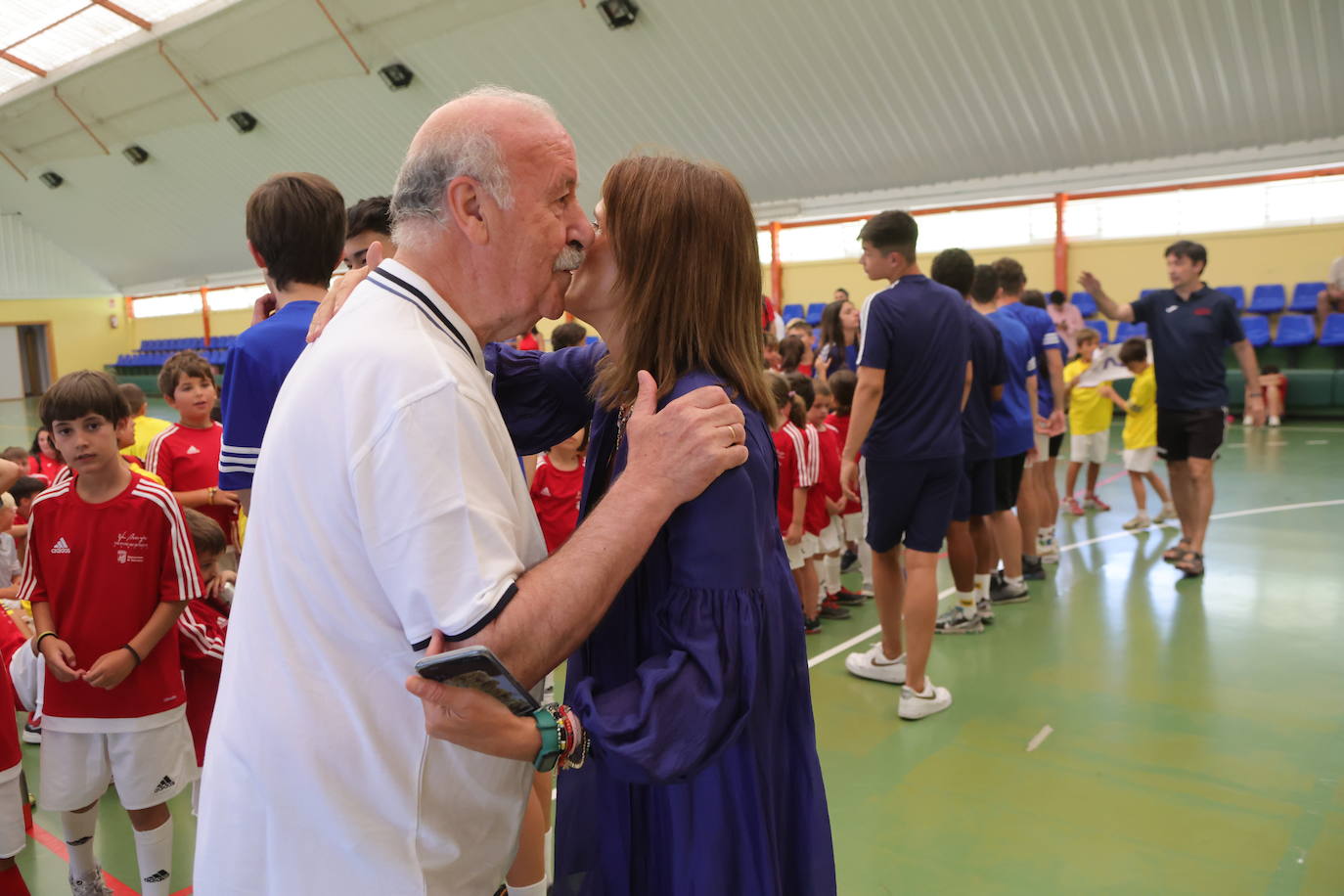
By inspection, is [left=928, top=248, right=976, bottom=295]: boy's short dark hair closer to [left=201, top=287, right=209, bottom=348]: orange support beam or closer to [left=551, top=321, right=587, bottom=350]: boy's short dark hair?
[left=551, top=321, right=587, bottom=350]: boy's short dark hair

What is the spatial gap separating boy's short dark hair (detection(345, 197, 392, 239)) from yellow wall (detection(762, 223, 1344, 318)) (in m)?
11.3

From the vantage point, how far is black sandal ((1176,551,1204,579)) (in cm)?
565

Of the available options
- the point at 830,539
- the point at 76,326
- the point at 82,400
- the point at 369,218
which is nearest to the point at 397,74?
the point at 830,539

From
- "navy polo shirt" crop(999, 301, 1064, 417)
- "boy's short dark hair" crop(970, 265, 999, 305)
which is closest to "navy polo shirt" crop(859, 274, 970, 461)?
"boy's short dark hair" crop(970, 265, 999, 305)

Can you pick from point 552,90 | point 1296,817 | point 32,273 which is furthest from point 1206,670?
point 32,273

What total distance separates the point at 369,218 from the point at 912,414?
7.83ft

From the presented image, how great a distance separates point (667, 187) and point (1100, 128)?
45.2ft

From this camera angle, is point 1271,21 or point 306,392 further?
point 1271,21

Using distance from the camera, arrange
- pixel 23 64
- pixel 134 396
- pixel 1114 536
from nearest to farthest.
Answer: pixel 134 396 < pixel 1114 536 < pixel 23 64

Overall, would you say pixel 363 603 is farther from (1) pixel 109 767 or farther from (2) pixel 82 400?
(1) pixel 109 767

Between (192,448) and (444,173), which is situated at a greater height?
(444,173)

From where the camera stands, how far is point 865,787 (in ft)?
11.1

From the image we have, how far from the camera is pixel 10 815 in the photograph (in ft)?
7.88

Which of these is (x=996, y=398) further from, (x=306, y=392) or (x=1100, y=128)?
(x=1100, y=128)
